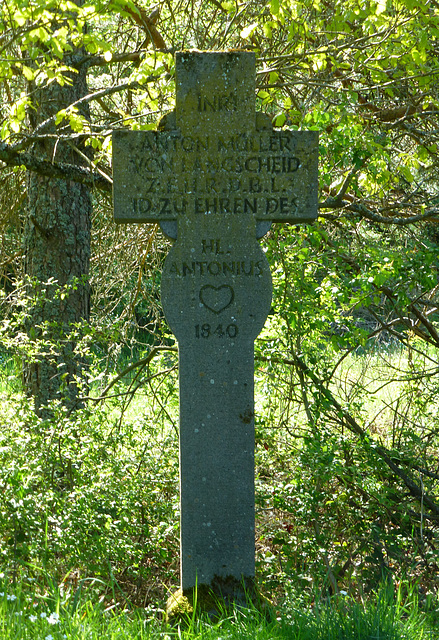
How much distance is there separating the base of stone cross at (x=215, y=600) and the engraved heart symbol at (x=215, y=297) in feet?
4.13

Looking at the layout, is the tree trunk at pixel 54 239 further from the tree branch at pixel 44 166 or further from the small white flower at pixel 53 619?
the small white flower at pixel 53 619

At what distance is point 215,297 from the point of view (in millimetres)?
3037

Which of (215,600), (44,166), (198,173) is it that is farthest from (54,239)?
(215,600)

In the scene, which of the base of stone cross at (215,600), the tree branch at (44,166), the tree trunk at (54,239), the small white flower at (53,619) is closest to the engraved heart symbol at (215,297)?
the base of stone cross at (215,600)

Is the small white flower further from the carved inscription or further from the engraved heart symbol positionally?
the carved inscription

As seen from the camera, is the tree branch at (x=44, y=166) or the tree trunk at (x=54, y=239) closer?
the tree branch at (x=44, y=166)

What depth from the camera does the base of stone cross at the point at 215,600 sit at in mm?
2857

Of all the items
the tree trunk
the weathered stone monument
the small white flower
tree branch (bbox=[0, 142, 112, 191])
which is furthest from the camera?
the tree trunk

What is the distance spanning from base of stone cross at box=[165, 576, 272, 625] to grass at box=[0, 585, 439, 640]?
0.09 m

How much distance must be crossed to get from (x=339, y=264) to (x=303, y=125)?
90cm

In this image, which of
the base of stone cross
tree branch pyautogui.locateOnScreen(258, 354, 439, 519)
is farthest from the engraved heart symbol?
the base of stone cross

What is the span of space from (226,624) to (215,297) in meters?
1.42

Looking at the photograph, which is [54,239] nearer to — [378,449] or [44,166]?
[44,166]

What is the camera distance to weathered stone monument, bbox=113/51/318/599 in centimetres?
301
